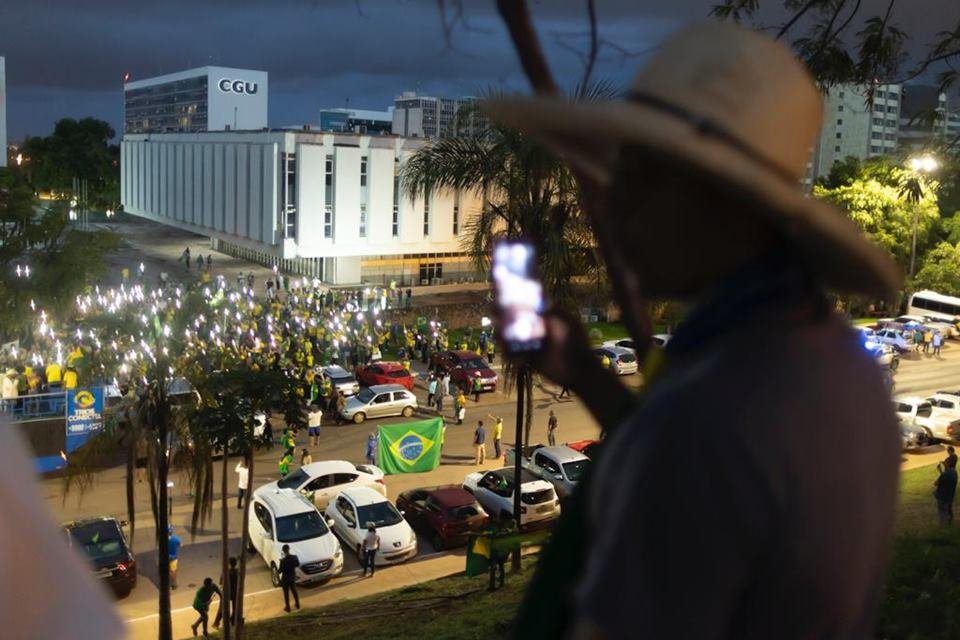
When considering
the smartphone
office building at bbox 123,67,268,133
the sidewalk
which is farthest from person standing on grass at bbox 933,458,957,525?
office building at bbox 123,67,268,133

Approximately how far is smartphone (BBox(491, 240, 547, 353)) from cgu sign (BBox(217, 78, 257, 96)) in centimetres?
11046

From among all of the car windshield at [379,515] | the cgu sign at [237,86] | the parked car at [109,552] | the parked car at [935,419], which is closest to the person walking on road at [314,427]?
the car windshield at [379,515]

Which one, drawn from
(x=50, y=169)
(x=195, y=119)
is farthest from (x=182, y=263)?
(x=195, y=119)

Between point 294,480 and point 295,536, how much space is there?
7.55 ft

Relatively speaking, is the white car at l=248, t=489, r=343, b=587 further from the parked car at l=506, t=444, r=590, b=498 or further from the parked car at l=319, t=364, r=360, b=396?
the parked car at l=319, t=364, r=360, b=396

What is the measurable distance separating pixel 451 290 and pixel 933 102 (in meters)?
32.9

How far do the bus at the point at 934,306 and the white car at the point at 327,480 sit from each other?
26073 mm

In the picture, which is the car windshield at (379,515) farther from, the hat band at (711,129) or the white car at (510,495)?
the hat band at (711,129)

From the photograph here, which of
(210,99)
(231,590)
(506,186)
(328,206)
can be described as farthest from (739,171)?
(210,99)

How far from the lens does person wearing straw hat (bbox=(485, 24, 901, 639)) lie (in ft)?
2.54

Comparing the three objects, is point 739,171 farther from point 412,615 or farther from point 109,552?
point 109,552

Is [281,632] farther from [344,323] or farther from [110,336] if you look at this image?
[344,323]

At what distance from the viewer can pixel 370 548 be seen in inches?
512

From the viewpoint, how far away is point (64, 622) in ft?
2.67
